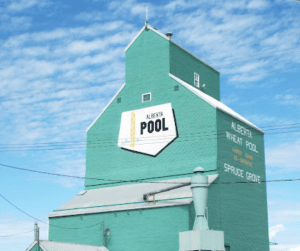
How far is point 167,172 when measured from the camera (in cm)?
3994

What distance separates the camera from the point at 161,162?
133ft

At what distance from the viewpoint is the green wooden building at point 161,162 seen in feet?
119

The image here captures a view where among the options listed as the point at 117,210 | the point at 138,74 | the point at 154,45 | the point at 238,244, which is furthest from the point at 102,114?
the point at 238,244

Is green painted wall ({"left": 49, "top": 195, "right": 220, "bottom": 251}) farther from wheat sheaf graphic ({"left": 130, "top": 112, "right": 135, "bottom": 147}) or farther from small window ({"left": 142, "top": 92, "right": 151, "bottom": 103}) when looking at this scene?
small window ({"left": 142, "top": 92, "right": 151, "bottom": 103})

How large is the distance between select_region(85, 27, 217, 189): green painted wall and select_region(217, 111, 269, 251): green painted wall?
1614 millimetres

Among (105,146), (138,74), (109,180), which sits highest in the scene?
(138,74)

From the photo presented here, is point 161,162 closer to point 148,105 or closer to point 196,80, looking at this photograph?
point 148,105

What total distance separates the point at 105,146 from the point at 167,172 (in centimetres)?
772

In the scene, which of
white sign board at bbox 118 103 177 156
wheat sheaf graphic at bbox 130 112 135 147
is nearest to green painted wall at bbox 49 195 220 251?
white sign board at bbox 118 103 177 156

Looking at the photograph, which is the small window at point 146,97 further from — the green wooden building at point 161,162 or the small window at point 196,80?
the small window at point 196,80

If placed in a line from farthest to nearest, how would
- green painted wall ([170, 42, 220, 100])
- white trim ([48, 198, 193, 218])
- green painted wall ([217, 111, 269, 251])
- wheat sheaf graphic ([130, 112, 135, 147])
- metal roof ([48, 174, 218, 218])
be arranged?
green painted wall ([170, 42, 220, 100]), wheat sheaf graphic ([130, 112, 135, 147]), green painted wall ([217, 111, 269, 251]), metal roof ([48, 174, 218, 218]), white trim ([48, 198, 193, 218])

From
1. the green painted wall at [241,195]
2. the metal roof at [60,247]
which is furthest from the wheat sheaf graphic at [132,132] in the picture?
the metal roof at [60,247]

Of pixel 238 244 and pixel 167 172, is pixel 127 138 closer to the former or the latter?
pixel 167 172

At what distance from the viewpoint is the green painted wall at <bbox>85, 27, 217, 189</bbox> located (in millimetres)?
39125
